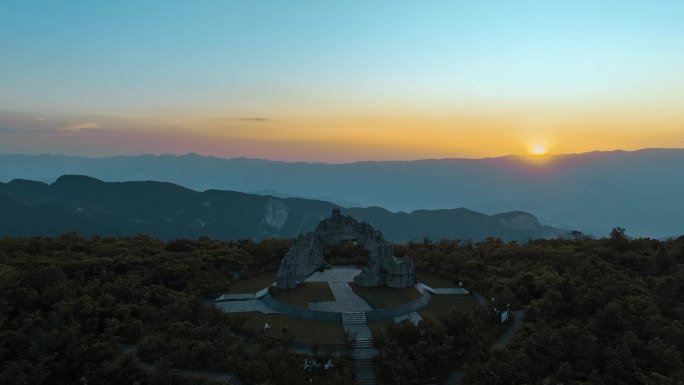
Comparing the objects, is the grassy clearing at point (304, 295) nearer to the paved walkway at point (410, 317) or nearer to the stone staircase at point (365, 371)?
the paved walkway at point (410, 317)

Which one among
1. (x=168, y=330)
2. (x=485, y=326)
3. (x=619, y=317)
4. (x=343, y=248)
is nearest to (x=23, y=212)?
(x=343, y=248)

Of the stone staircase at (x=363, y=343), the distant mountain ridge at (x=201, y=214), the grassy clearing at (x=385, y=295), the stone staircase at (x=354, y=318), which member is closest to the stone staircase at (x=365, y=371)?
the stone staircase at (x=363, y=343)

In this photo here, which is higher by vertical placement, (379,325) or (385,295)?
(385,295)

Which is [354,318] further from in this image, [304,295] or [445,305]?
[445,305]

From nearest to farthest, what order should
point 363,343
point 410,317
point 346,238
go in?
point 363,343, point 410,317, point 346,238

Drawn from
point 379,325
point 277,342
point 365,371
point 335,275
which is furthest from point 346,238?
point 365,371

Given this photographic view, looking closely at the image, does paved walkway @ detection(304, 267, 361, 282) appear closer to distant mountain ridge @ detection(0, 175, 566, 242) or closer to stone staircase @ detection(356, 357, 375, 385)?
stone staircase @ detection(356, 357, 375, 385)
